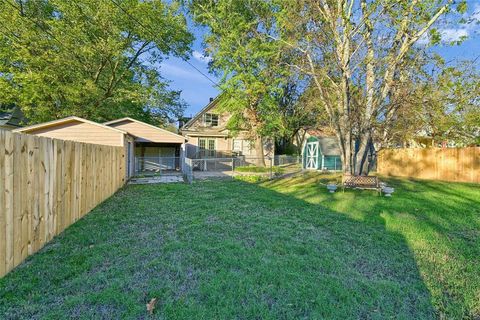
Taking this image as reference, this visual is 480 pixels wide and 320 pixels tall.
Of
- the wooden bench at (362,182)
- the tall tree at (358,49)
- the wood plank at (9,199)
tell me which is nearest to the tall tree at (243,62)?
the tall tree at (358,49)

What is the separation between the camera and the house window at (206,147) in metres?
21.2

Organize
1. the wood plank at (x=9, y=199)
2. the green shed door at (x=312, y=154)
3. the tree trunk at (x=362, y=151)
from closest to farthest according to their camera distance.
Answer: the wood plank at (x=9, y=199), the tree trunk at (x=362, y=151), the green shed door at (x=312, y=154)

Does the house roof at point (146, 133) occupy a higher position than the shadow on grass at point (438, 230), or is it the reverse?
the house roof at point (146, 133)

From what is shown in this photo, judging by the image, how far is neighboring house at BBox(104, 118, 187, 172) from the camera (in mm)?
15125

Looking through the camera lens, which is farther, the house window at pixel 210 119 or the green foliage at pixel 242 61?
the house window at pixel 210 119

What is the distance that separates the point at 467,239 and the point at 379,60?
7.13m

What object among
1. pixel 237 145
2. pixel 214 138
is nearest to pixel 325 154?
pixel 237 145

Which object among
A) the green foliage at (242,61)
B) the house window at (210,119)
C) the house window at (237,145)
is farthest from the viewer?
the house window at (237,145)

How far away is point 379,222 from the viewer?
5.20 m

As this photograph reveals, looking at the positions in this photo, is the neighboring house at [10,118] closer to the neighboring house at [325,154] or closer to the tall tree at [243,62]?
the tall tree at [243,62]

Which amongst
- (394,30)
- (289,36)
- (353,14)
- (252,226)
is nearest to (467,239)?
(252,226)

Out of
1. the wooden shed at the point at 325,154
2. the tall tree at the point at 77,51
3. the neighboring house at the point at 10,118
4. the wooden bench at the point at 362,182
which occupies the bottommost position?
the wooden bench at the point at 362,182

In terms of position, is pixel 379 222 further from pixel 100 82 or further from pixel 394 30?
pixel 100 82

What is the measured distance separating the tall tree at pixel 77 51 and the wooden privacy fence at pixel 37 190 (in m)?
12.2
